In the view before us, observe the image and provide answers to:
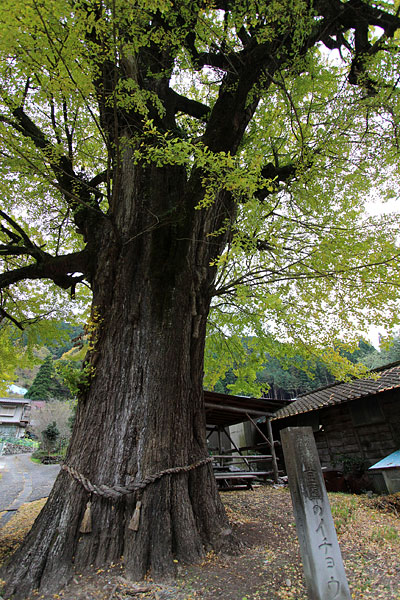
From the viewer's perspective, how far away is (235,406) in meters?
9.45

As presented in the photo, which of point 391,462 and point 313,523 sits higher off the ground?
point 391,462

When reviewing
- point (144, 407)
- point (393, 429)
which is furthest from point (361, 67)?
point (393, 429)

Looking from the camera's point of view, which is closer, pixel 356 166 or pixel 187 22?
pixel 187 22

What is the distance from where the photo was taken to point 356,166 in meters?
4.99

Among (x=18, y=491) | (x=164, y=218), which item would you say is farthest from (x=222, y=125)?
(x=18, y=491)

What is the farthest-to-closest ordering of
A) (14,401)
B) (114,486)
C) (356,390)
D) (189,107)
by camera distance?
(14,401)
(356,390)
(189,107)
(114,486)

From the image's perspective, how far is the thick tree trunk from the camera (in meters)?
2.71

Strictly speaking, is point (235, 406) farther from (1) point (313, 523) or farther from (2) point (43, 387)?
(2) point (43, 387)

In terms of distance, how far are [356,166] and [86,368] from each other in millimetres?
5237

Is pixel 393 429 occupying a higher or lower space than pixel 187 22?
lower

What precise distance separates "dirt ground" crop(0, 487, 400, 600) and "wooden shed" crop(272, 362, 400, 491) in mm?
5027

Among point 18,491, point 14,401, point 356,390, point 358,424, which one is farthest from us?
point 14,401

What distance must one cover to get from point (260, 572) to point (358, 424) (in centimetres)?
821

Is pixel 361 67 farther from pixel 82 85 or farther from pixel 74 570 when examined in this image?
pixel 74 570
